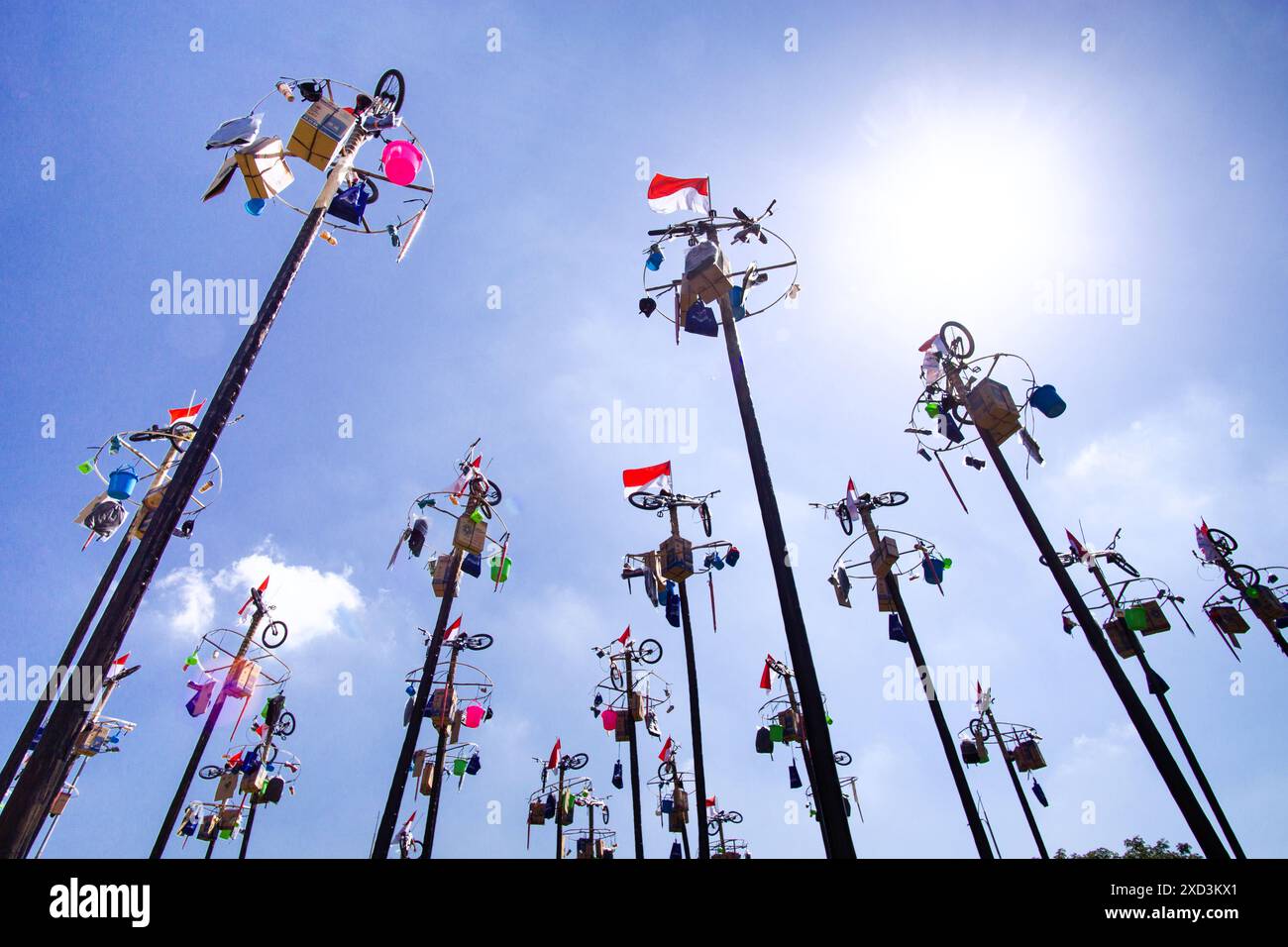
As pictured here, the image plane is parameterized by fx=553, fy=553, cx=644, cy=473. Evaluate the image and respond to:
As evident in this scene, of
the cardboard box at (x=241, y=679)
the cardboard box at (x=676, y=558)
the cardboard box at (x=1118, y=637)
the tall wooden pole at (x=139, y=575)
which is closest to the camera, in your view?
the tall wooden pole at (x=139, y=575)

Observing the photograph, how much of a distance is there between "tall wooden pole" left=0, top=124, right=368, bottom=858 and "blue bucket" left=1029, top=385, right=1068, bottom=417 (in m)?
13.6

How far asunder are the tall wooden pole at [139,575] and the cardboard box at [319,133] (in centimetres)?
Answer: 117

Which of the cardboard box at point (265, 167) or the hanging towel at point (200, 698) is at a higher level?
the cardboard box at point (265, 167)

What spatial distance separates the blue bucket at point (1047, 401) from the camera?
38.2ft

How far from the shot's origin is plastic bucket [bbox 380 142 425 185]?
870 cm

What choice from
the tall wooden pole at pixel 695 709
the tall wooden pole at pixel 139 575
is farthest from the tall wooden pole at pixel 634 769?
the tall wooden pole at pixel 139 575

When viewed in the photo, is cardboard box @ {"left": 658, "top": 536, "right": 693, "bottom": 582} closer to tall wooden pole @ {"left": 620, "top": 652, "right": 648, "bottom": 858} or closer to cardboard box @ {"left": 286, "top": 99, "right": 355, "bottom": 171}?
tall wooden pole @ {"left": 620, "top": 652, "right": 648, "bottom": 858}

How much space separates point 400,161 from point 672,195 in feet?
15.2

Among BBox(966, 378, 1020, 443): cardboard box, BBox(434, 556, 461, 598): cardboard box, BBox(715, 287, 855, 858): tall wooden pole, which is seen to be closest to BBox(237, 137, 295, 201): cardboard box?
BBox(715, 287, 855, 858): tall wooden pole

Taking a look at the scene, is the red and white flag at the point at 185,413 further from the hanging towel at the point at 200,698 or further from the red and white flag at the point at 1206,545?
the red and white flag at the point at 1206,545

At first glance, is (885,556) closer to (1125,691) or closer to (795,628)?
(1125,691)

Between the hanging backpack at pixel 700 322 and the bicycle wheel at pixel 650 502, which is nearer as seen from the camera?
the hanging backpack at pixel 700 322
